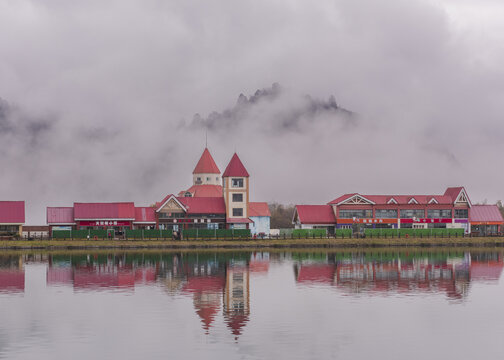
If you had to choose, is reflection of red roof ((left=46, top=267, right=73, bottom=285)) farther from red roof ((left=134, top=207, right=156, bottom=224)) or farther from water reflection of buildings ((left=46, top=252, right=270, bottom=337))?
red roof ((left=134, top=207, right=156, bottom=224))

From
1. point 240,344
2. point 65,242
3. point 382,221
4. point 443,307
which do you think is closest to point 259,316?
point 240,344

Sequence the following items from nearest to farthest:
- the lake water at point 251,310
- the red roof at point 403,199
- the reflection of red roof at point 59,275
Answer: the lake water at point 251,310, the reflection of red roof at point 59,275, the red roof at point 403,199

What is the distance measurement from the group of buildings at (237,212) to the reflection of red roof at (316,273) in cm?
4543

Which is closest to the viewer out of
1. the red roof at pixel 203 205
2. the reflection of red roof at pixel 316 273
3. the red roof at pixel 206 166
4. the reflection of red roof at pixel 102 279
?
the reflection of red roof at pixel 102 279

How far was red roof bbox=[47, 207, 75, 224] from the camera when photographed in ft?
357

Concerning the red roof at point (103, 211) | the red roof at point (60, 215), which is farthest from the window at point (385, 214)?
the red roof at point (60, 215)

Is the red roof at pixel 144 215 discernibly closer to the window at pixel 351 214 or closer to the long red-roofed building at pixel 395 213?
the long red-roofed building at pixel 395 213

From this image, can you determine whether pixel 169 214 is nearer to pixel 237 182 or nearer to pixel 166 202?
pixel 166 202

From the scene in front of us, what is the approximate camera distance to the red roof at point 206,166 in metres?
134

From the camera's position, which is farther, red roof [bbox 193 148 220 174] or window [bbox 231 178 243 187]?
red roof [bbox 193 148 220 174]

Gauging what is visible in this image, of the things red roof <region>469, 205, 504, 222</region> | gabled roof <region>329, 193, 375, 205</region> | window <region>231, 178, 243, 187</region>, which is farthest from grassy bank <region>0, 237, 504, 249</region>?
gabled roof <region>329, 193, 375, 205</region>

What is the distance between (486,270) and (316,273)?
52.5 ft

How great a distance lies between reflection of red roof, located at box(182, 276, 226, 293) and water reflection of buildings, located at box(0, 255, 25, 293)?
1135 cm

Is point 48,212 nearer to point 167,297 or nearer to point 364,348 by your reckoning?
point 167,297
